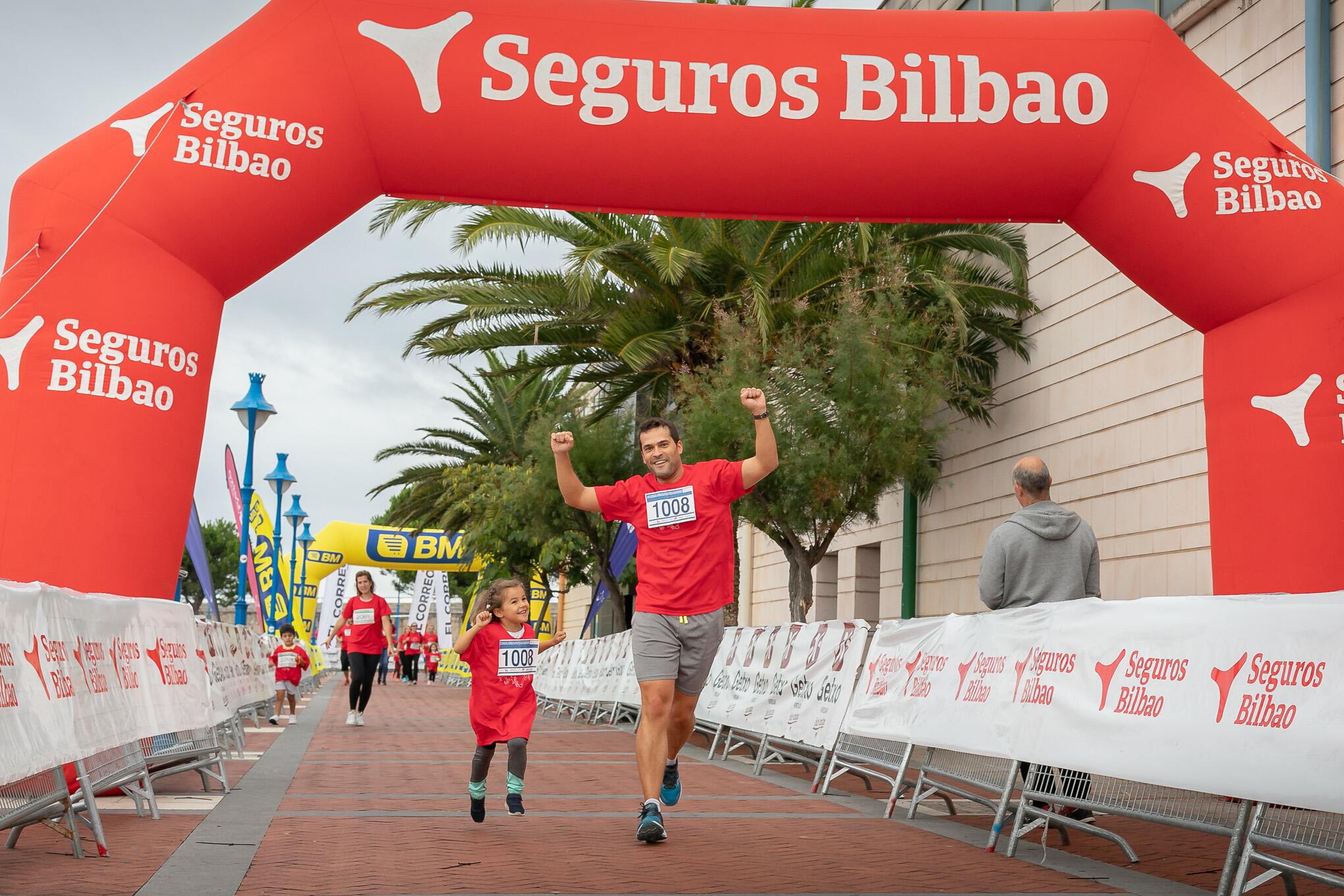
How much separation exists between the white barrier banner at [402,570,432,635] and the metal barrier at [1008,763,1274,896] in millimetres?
40743

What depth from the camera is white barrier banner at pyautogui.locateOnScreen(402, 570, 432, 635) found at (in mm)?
46688

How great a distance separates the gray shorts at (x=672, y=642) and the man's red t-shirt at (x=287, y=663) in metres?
13.6

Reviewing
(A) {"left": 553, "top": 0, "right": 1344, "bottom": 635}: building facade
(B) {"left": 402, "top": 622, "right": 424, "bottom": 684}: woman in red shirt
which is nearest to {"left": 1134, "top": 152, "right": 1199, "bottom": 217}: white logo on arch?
(A) {"left": 553, "top": 0, "right": 1344, "bottom": 635}: building facade

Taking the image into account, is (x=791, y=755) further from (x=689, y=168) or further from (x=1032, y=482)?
(x=689, y=168)

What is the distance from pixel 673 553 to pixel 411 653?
3645 centimetres

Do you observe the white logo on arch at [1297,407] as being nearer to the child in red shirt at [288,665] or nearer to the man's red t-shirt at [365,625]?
the man's red t-shirt at [365,625]

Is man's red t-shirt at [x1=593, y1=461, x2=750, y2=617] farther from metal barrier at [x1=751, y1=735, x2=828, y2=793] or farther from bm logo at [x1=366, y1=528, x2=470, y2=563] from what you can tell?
bm logo at [x1=366, y1=528, x2=470, y2=563]

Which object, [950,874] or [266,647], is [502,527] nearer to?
[266,647]

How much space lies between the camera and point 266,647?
19.9 metres

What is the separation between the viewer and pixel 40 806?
557cm

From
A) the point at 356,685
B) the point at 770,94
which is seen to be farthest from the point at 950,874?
the point at 356,685

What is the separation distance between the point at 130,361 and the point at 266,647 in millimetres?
12282

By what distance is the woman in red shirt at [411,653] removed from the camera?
4163cm

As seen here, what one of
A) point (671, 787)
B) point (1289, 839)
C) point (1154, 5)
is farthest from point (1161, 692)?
point (1154, 5)
